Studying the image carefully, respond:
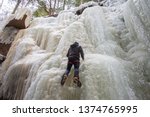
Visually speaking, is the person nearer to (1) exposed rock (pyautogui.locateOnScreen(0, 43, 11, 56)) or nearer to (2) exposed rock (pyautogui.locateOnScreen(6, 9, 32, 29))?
(2) exposed rock (pyautogui.locateOnScreen(6, 9, 32, 29))

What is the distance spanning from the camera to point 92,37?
9.02m

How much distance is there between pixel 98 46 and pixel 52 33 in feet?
7.88

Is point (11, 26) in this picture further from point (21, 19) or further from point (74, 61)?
point (74, 61)

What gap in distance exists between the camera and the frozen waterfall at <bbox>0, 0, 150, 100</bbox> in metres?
6.41

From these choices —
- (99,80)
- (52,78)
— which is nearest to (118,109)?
(99,80)

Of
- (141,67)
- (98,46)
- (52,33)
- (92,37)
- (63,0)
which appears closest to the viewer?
(141,67)

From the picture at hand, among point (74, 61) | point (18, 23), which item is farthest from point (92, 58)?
point (18, 23)

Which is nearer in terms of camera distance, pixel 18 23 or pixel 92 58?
pixel 92 58

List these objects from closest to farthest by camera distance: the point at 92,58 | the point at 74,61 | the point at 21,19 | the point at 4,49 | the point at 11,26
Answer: the point at 74,61 < the point at 92,58 < the point at 21,19 < the point at 4,49 < the point at 11,26

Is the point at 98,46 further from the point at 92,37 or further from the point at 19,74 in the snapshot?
the point at 19,74

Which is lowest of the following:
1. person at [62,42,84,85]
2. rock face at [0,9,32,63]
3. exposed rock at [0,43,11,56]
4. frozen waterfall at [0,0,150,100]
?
exposed rock at [0,43,11,56]

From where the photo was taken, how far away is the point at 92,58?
7.25m

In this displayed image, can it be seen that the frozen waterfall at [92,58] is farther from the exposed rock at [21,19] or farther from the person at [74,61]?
the exposed rock at [21,19]

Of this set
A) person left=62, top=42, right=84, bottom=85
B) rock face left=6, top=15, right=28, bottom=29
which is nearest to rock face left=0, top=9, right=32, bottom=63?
rock face left=6, top=15, right=28, bottom=29
